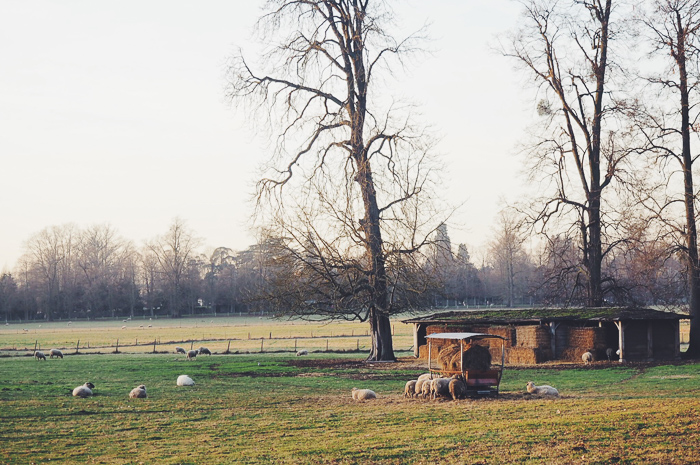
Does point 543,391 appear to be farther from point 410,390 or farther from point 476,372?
point 410,390

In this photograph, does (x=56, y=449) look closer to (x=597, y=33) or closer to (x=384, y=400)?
(x=384, y=400)

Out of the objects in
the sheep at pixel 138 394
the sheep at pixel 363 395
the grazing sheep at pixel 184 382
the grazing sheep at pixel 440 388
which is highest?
the grazing sheep at pixel 440 388

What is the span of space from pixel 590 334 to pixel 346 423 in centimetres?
2242

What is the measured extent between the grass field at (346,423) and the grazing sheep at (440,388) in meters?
0.72

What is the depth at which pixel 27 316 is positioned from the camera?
474 feet

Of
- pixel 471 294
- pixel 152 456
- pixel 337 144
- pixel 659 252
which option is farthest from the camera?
pixel 471 294

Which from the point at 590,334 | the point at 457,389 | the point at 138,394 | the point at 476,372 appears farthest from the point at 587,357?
the point at 138,394

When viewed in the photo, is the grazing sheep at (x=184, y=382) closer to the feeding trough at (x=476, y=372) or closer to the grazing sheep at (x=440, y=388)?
the grazing sheep at (x=440, y=388)

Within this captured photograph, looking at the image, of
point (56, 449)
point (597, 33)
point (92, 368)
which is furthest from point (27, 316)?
point (56, 449)

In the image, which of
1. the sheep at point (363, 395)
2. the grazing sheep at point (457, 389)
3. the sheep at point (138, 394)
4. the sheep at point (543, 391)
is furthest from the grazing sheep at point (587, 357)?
the sheep at point (138, 394)

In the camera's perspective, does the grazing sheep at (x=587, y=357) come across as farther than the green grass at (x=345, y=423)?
Yes

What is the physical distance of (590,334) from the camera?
35781 mm

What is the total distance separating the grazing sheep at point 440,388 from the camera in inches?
849

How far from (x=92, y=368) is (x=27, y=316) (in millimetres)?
119392
